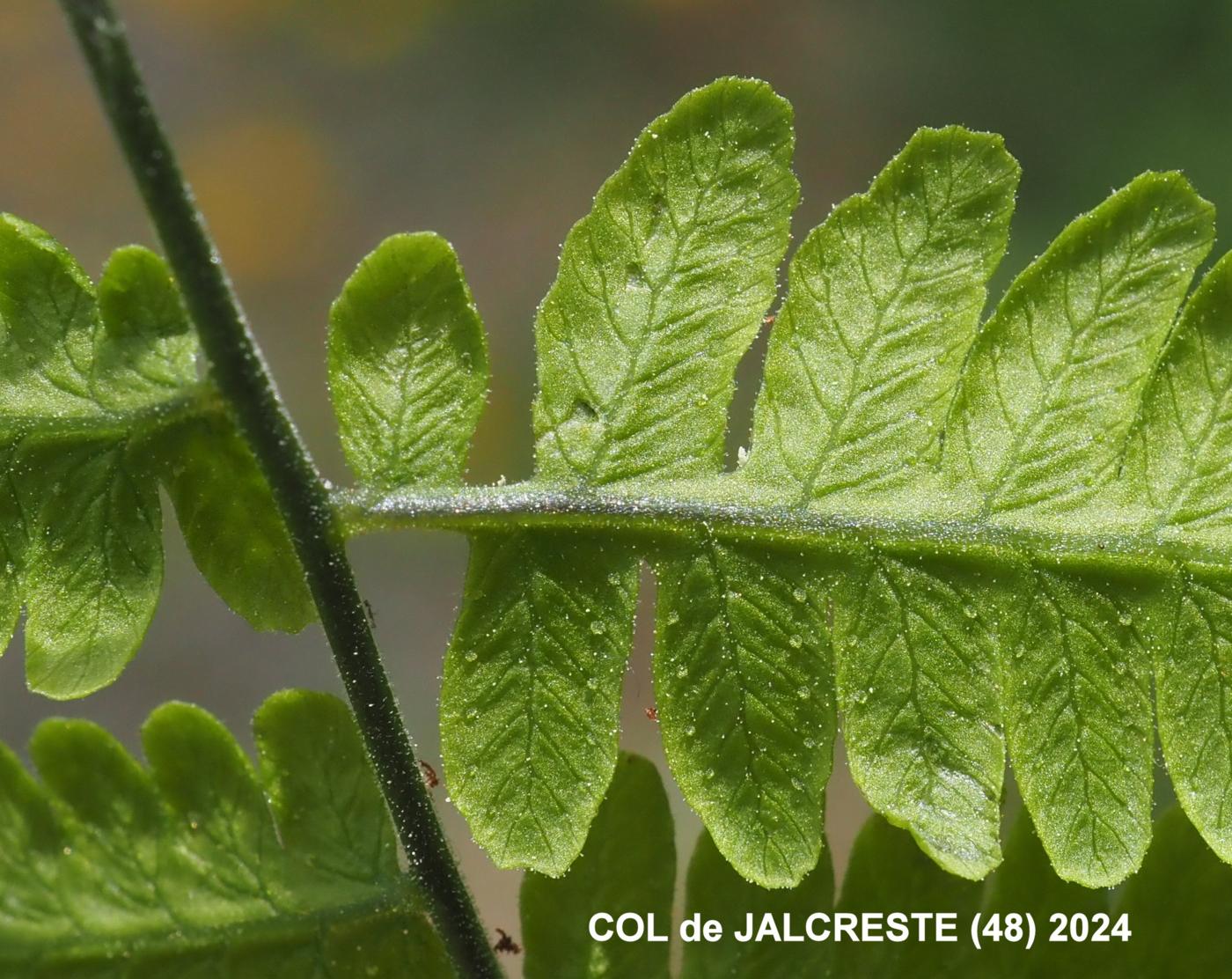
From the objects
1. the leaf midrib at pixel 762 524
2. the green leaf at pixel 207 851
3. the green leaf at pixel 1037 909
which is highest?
the leaf midrib at pixel 762 524

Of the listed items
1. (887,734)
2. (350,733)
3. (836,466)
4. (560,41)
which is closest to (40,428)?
(350,733)

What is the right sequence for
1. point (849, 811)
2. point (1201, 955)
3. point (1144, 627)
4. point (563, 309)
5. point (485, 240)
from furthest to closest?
1. point (485, 240)
2. point (849, 811)
3. point (1201, 955)
4. point (563, 309)
5. point (1144, 627)

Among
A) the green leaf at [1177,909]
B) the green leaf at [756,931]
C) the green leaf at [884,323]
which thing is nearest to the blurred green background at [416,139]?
the green leaf at [756,931]

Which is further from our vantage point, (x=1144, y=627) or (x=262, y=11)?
(x=262, y=11)

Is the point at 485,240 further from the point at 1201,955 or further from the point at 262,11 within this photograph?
the point at 1201,955

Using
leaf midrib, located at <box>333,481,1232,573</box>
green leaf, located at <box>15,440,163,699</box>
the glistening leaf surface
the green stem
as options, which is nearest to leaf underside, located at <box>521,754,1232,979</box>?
the green stem

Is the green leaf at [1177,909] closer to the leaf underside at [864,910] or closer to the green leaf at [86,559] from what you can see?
the leaf underside at [864,910]
